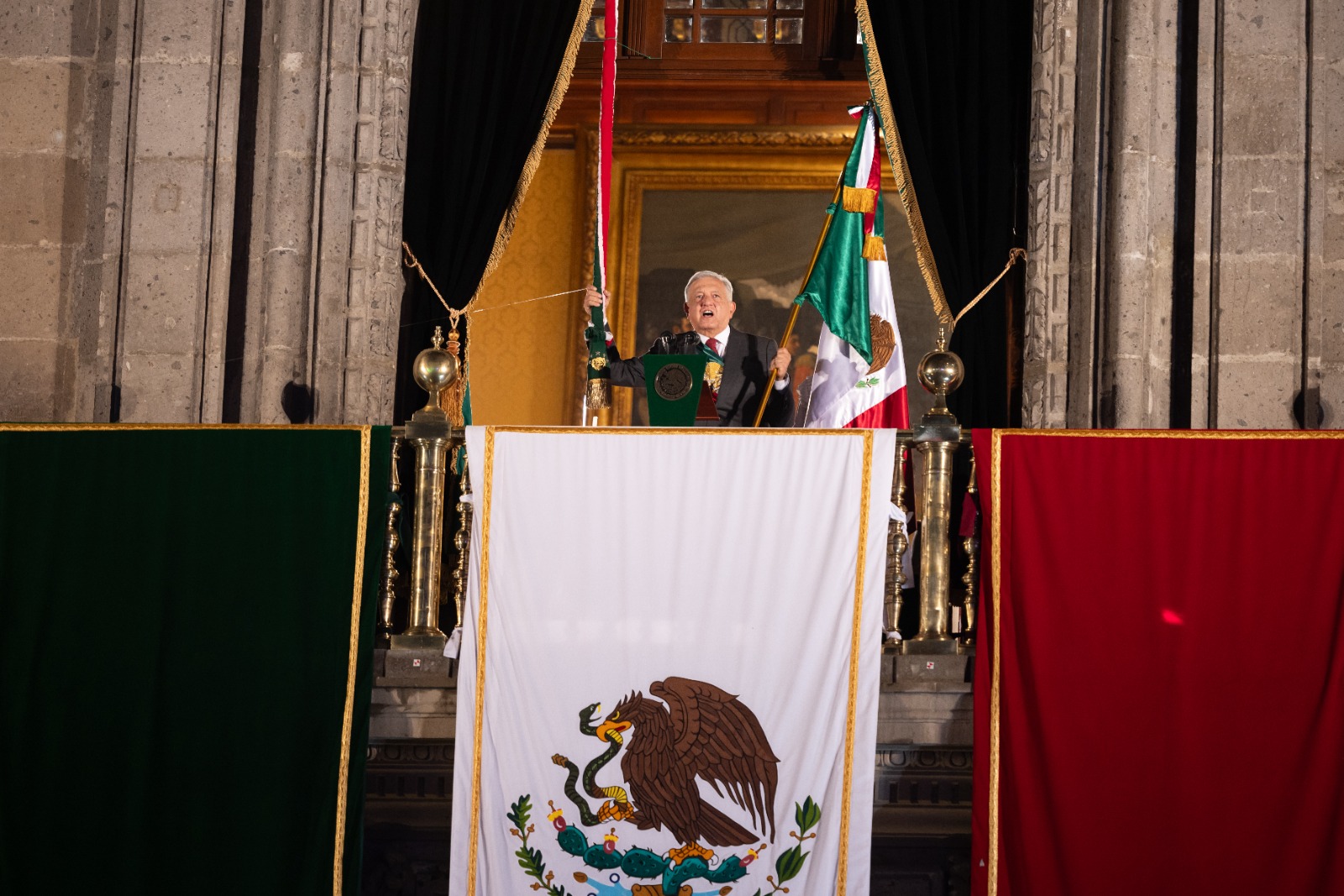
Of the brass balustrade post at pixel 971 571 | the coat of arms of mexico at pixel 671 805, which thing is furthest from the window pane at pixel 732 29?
the coat of arms of mexico at pixel 671 805

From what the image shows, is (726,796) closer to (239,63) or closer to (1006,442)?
(1006,442)

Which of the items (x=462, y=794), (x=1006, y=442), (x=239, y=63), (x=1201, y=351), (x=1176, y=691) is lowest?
(x=462, y=794)

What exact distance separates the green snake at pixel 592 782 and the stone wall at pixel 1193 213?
7.66ft

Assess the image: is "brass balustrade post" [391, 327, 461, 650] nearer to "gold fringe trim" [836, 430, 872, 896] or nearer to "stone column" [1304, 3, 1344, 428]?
"gold fringe trim" [836, 430, 872, 896]

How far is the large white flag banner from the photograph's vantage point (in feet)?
→ 14.8

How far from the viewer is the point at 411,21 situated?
6.34 m

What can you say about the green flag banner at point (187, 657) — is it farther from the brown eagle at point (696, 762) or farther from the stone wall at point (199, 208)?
the stone wall at point (199, 208)

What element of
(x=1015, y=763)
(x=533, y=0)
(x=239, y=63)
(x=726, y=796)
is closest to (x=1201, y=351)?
(x=1015, y=763)

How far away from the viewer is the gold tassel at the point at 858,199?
6.16m

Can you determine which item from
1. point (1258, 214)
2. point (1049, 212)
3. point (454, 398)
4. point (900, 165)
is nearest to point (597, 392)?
point (454, 398)

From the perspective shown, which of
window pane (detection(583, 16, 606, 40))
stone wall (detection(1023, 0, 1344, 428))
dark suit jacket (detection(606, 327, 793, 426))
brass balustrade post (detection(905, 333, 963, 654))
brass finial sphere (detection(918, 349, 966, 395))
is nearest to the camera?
brass balustrade post (detection(905, 333, 963, 654))

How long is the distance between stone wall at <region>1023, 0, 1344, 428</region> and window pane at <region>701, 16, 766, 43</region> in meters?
2.63

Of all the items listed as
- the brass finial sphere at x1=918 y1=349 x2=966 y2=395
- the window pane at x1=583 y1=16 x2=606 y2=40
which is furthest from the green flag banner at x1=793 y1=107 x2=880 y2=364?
the window pane at x1=583 y1=16 x2=606 y2=40

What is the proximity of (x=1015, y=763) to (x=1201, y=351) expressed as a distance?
2161 millimetres
